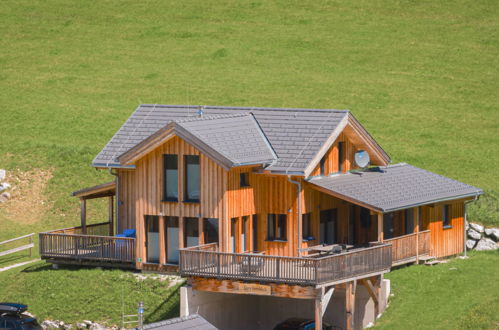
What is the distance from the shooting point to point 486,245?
5669 centimetres

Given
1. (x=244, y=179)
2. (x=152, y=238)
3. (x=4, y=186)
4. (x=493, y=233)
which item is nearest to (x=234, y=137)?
(x=244, y=179)

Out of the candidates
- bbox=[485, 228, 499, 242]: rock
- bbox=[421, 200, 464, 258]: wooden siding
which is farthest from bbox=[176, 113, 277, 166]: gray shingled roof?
bbox=[485, 228, 499, 242]: rock

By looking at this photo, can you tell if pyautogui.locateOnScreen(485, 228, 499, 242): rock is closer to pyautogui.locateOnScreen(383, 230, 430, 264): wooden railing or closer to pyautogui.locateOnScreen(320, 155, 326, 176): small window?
pyautogui.locateOnScreen(383, 230, 430, 264): wooden railing

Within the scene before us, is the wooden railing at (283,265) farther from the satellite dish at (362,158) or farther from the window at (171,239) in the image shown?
the satellite dish at (362,158)

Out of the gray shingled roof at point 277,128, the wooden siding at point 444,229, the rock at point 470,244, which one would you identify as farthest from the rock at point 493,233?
the gray shingled roof at point 277,128

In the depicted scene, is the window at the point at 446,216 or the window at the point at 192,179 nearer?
the window at the point at 192,179

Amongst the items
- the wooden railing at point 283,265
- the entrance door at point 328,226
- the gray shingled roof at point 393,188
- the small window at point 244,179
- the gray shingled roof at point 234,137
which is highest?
the gray shingled roof at point 234,137

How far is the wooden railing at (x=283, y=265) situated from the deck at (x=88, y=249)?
4.93 m

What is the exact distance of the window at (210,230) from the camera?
4841 cm

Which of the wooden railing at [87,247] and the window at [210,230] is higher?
the window at [210,230]

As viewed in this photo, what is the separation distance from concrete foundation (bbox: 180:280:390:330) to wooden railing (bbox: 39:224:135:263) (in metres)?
4.69

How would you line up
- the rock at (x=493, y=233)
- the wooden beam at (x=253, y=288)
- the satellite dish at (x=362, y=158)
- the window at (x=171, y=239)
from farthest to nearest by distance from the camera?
the rock at (x=493, y=233), the satellite dish at (x=362, y=158), the window at (x=171, y=239), the wooden beam at (x=253, y=288)

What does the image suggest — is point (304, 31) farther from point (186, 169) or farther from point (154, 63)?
point (186, 169)

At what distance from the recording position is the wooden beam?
44750mm
